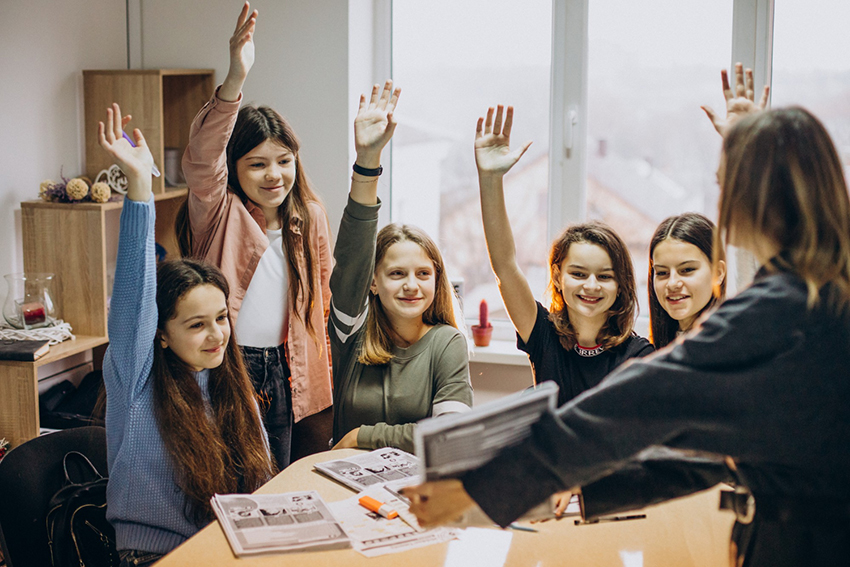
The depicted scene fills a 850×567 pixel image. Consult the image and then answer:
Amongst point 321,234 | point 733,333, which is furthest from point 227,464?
point 733,333

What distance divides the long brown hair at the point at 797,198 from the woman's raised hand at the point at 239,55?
1.44 meters

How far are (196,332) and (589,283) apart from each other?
0.94 metres

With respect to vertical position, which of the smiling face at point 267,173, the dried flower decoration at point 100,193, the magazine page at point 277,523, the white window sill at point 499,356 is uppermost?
the smiling face at point 267,173

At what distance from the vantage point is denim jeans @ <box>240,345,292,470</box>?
7.32ft

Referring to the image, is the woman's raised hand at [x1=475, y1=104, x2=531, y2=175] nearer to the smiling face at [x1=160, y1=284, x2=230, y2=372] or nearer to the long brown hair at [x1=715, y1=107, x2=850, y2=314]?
the smiling face at [x1=160, y1=284, x2=230, y2=372]

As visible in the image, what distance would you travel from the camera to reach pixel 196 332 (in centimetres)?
171

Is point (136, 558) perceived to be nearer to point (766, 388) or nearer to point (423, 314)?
point (423, 314)

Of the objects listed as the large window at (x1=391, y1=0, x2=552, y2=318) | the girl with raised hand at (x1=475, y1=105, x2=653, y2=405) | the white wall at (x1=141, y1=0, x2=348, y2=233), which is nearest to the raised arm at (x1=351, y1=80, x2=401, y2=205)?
the girl with raised hand at (x1=475, y1=105, x2=653, y2=405)

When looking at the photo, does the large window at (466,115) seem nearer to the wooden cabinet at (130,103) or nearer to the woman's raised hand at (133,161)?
the wooden cabinet at (130,103)

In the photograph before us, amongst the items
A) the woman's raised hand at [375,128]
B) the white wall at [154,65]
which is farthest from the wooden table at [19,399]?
the woman's raised hand at [375,128]

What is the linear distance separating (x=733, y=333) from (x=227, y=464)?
121 cm

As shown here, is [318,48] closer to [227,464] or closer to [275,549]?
[227,464]

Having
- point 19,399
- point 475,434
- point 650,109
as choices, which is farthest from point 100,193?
point 475,434

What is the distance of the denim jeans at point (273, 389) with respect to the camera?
223cm
